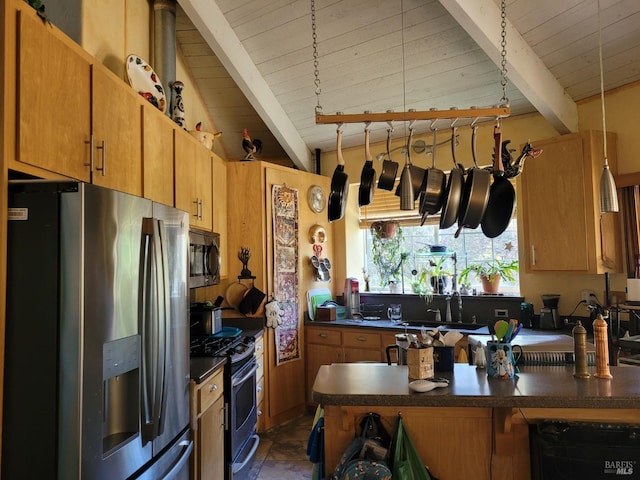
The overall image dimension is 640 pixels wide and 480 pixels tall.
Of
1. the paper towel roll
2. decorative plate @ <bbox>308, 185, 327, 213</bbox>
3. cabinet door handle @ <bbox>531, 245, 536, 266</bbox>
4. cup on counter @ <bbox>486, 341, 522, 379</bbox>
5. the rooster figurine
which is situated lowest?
cup on counter @ <bbox>486, 341, 522, 379</bbox>

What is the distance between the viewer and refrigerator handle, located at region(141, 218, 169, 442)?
1660 mm

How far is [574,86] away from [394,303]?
2.34 meters

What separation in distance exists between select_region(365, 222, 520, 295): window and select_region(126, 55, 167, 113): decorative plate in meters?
2.69

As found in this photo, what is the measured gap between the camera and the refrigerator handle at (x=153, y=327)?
5.45ft

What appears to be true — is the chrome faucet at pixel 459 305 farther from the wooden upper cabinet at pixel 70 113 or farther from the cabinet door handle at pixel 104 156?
the cabinet door handle at pixel 104 156

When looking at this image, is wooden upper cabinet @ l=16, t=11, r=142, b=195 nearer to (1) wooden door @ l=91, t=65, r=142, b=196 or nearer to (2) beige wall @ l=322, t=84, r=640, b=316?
(1) wooden door @ l=91, t=65, r=142, b=196

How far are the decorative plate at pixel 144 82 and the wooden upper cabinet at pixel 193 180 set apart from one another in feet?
0.76

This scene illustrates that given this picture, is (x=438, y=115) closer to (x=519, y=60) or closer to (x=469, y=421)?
(x=519, y=60)

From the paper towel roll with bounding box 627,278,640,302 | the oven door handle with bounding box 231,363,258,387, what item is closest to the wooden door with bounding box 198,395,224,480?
the oven door handle with bounding box 231,363,258,387

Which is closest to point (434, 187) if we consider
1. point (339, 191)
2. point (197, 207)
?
point (339, 191)

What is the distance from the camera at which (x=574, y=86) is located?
3078 mm

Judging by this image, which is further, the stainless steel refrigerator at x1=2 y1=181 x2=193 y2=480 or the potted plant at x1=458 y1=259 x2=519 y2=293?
the potted plant at x1=458 y1=259 x2=519 y2=293

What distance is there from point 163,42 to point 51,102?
6.09 feet

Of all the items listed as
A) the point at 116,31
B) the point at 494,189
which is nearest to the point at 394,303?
the point at 494,189
